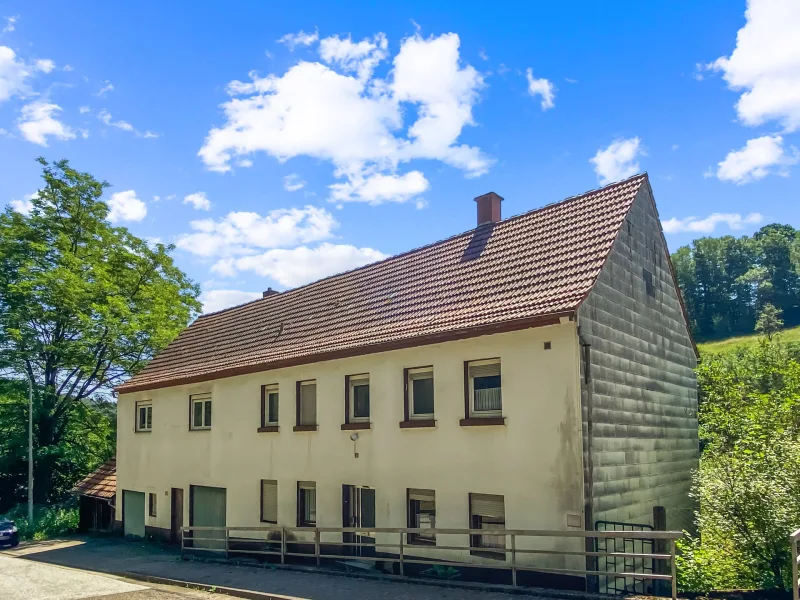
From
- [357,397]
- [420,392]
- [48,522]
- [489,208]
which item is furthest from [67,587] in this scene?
[48,522]

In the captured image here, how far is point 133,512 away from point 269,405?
9354 mm

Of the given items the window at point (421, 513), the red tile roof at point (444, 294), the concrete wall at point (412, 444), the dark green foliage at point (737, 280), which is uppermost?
the dark green foliage at point (737, 280)

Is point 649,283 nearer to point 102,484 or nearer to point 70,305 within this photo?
point 102,484

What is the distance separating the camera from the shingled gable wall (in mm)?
12664

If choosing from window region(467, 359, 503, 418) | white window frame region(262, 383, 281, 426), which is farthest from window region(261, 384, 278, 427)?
window region(467, 359, 503, 418)

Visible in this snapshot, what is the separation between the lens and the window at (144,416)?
81.3 feet

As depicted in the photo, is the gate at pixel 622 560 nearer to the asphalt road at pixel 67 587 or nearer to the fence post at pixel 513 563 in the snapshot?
the fence post at pixel 513 563

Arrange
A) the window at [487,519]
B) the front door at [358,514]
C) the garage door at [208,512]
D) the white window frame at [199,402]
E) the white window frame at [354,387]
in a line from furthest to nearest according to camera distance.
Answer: the white window frame at [199,402] < the garage door at [208,512] < the white window frame at [354,387] < the front door at [358,514] < the window at [487,519]

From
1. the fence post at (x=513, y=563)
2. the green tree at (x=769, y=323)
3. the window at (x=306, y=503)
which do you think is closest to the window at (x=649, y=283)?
the fence post at (x=513, y=563)

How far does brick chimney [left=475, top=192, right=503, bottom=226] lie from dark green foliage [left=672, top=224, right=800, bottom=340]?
7350cm

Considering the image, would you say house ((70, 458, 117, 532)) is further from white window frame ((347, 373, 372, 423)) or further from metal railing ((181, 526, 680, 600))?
white window frame ((347, 373, 372, 423))

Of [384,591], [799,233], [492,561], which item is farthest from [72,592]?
[799,233]

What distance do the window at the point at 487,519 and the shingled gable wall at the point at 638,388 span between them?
6.10ft

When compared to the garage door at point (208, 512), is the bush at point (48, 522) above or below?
below
